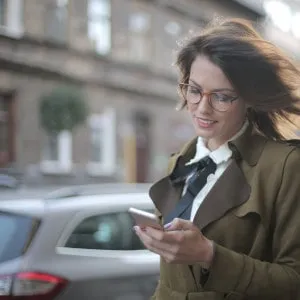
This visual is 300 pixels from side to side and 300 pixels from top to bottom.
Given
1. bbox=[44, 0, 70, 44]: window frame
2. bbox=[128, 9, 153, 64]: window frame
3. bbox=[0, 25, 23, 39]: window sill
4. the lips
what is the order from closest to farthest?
the lips
bbox=[0, 25, 23, 39]: window sill
bbox=[44, 0, 70, 44]: window frame
bbox=[128, 9, 153, 64]: window frame

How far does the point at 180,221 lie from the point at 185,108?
0.63 m

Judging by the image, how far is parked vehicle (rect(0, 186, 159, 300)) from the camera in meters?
3.60

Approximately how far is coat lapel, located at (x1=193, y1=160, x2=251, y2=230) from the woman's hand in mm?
140

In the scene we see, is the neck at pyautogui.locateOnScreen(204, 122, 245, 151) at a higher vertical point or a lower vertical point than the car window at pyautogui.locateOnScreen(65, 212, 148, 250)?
higher

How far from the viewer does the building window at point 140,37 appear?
2169 centimetres

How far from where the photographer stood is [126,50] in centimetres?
2128

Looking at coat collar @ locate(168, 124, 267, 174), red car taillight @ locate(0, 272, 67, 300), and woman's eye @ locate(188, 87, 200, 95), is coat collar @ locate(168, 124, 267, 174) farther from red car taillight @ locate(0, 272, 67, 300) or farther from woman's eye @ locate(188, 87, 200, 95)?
red car taillight @ locate(0, 272, 67, 300)

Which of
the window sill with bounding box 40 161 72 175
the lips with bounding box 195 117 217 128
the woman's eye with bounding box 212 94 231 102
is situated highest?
the woman's eye with bounding box 212 94 231 102

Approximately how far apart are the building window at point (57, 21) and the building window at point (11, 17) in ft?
3.06

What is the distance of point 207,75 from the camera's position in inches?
71.0

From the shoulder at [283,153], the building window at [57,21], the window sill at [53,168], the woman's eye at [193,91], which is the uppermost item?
the building window at [57,21]

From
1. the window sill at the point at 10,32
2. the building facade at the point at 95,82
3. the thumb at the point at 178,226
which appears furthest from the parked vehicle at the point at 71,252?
the window sill at the point at 10,32

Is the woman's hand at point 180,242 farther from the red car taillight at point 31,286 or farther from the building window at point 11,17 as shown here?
the building window at point 11,17

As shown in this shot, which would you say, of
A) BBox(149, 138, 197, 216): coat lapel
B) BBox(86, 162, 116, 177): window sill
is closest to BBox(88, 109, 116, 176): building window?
BBox(86, 162, 116, 177): window sill
